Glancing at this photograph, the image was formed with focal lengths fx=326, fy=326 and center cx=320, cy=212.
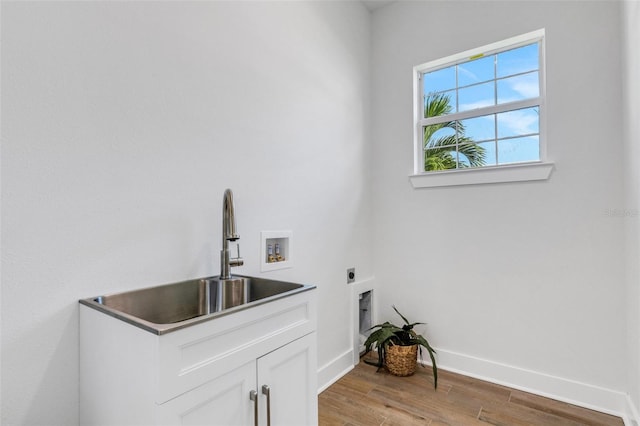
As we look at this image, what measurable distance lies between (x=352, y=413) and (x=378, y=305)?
3.21ft

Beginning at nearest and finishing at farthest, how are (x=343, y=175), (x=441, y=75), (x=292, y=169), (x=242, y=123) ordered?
(x=242, y=123) → (x=292, y=169) → (x=343, y=175) → (x=441, y=75)

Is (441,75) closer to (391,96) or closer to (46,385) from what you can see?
(391,96)

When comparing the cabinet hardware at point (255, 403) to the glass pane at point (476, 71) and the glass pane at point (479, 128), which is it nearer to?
the glass pane at point (479, 128)

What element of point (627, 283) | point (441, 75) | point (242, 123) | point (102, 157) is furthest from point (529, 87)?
point (102, 157)

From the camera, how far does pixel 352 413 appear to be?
1.80 meters

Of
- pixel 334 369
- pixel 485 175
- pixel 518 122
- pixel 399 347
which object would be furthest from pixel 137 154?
pixel 518 122

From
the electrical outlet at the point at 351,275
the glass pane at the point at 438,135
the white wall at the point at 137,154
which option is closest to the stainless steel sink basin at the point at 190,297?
the white wall at the point at 137,154

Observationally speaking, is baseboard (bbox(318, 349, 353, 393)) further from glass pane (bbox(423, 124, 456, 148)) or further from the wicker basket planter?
glass pane (bbox(423, 124, 456, 148))

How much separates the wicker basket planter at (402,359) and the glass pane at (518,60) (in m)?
1.99

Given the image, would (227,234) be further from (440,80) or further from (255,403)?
(440,80)

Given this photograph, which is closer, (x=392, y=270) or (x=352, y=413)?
(x=352, y=413)

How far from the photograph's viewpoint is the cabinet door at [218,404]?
0.83 meters

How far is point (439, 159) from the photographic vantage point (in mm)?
2486

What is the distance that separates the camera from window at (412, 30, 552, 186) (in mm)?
2119
